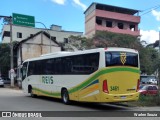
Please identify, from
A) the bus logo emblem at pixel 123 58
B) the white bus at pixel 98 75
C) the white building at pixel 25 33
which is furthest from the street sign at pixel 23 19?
the white building at pixel 25 33

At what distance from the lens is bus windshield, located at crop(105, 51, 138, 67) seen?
17.0 m

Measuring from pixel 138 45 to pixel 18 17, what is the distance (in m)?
24.5

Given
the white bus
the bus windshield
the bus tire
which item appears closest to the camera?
the white bus

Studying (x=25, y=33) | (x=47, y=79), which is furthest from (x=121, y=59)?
(x=25, y=33)

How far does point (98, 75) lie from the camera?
17094 mm

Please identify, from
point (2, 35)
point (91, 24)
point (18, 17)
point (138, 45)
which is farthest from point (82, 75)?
point (2, 35)

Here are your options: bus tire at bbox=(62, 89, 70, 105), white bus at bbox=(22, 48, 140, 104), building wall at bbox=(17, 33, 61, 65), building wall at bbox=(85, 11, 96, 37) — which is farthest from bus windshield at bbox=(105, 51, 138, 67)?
building wall at bbox=(85, 11, 96, 37)

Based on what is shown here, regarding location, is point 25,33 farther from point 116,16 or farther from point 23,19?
point 23,19

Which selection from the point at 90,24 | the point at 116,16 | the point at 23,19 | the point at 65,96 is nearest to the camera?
the point at 65,96

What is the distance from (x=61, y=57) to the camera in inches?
835

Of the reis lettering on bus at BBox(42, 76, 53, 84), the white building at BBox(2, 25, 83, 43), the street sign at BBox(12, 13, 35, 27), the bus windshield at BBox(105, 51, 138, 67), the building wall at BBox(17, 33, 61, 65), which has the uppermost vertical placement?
the white building at BBox(2, 25, 83, 43)

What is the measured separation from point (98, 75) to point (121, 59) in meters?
1.49

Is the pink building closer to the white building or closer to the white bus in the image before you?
the white building

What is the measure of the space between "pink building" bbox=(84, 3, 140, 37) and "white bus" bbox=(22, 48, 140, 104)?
55.8 meters
